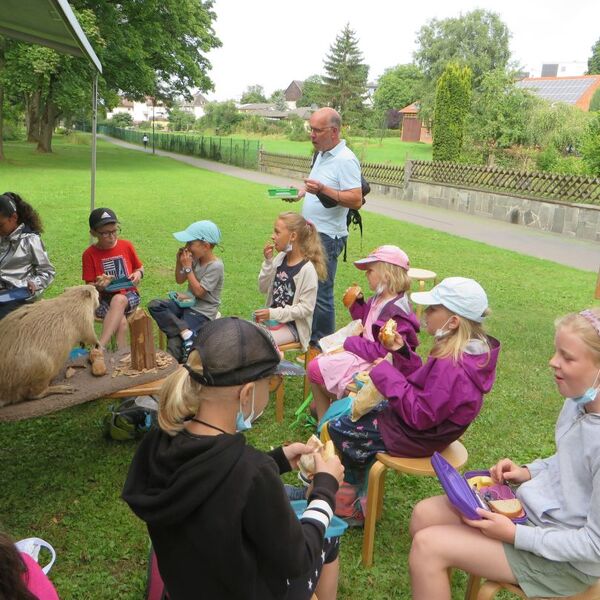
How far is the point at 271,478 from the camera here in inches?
63.1

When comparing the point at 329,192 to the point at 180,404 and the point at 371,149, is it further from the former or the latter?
the point at 371,149

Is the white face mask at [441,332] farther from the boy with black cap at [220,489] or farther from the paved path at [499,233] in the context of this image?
the paved path at [499,233]

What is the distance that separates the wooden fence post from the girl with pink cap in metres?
1.10

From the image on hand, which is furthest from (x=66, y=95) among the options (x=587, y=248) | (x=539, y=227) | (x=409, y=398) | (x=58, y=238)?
(x=409, y=398)

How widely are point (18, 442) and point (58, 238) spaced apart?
740cm

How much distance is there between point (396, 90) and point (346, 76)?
12108 mm

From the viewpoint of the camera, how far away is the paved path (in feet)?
39.0

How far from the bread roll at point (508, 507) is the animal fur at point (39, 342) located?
233 cm

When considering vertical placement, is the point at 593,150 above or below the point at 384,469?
above

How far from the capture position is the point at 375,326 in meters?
3.69

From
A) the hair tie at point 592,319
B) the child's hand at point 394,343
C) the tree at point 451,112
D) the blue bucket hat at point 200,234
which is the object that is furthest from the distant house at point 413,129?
the hair tie at point 592,319

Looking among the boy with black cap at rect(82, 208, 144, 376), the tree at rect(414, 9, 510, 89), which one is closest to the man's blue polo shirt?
the boy with black cap at rect(82, 208, 144, 376)

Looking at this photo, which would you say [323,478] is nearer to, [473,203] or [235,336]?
[235,336]

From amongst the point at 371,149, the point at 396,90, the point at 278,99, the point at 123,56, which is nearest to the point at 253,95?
the point at 278,99
